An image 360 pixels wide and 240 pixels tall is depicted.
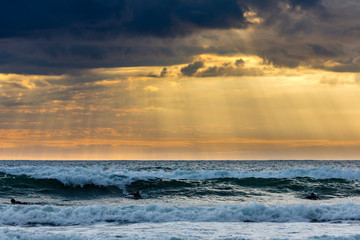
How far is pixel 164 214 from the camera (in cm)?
2098

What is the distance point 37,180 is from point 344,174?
31982mm

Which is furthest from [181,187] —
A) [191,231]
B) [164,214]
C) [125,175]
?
[191,231]

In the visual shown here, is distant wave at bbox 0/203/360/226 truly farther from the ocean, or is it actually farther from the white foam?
the white foam

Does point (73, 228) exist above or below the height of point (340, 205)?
below

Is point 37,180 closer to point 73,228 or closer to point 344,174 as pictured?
point 73,228

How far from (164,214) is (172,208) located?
35.6 inches

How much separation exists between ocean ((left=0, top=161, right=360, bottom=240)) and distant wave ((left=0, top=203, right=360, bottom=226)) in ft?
0.16

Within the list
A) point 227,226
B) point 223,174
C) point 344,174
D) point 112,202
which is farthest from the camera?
point 344,174

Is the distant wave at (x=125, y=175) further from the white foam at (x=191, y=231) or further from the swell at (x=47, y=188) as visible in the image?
the white foam at (x=191, y=231)

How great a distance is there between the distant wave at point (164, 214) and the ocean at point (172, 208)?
0.16ft

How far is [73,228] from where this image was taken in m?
18.5

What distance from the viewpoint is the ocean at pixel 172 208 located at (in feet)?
56.7

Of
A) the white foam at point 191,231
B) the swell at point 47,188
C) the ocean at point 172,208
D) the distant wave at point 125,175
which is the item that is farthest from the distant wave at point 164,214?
the distant wave at point 125,175

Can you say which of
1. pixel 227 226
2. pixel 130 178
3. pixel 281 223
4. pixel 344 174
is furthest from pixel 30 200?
pixel 344 174
